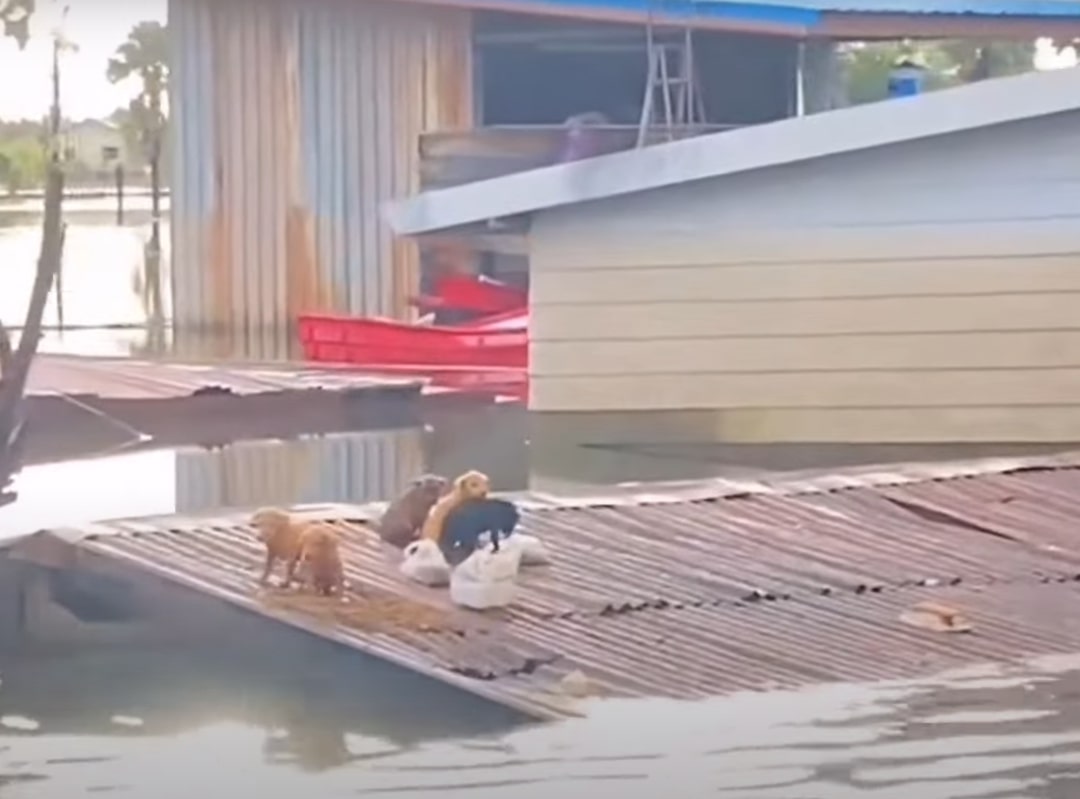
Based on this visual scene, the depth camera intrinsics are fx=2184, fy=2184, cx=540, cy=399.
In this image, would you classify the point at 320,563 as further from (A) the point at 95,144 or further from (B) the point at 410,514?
(A) the point at 95,144

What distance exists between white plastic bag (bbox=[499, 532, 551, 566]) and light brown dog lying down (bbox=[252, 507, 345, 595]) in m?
0.33

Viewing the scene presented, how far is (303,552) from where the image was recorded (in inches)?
149

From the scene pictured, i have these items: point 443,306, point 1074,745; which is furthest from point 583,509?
point 443,306

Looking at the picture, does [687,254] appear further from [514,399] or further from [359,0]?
[359,0]

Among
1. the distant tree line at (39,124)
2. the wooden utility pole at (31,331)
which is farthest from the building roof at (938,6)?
the distant tree line at (39,124)

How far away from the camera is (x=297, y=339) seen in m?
8.80

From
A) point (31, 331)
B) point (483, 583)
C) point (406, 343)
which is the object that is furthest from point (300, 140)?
point (483, 583)

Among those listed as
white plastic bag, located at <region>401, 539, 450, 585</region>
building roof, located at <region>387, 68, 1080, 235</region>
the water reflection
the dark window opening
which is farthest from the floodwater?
building roof, located at <region>387, 68, 1080, 235</region>

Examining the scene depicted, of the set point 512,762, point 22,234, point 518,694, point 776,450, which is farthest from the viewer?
point 776,450

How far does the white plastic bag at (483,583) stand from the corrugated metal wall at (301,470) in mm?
1438

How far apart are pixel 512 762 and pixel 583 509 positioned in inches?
66.4

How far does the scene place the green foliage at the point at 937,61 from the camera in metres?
8.47

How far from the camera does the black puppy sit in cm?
391

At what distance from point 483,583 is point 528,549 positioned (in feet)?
1.21
